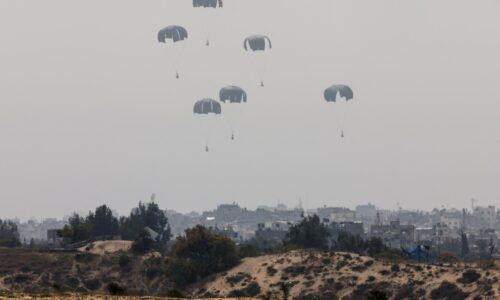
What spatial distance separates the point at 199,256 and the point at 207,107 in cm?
2909

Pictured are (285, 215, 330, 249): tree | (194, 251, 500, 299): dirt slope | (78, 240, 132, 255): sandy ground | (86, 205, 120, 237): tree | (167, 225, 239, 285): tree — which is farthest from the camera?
(86, 205, 120, 237): tree

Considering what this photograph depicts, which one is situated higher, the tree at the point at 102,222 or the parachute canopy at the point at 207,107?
the parachute canopy at the point at 207,107

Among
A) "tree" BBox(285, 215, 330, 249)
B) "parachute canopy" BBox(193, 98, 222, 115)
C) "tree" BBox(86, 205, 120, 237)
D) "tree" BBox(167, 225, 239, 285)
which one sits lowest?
"tree" BBox(167, 225, 239, 285)

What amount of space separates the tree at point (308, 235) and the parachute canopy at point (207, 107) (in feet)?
65.6

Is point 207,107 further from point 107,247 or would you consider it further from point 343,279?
point 343,279

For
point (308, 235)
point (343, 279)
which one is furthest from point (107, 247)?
point (343, 279)

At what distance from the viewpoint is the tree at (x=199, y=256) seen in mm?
133125

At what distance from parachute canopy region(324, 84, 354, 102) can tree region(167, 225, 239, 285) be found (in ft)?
92.5

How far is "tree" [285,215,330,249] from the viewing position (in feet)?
521

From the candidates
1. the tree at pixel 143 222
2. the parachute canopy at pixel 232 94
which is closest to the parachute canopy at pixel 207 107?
the parachute canopy at pixel 232 94

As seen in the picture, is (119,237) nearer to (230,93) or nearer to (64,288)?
(230,93)

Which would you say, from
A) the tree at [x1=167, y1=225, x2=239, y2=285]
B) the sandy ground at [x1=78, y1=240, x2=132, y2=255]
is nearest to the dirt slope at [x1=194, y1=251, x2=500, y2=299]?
the tree at [x1=167, y1=225, x2=239, y2=285]

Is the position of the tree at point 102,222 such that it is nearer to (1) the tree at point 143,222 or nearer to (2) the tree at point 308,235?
(1) the tree at point 143,222

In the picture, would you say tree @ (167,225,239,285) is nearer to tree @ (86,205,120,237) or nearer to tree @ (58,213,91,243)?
tree @ (58,213,91,243)
